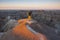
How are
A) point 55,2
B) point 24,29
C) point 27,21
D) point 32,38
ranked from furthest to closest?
1. point 55,2
2. point 27,21
3. point 24,29
4. point 32,38

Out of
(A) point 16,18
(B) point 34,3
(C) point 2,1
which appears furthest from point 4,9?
(B) point 34,3

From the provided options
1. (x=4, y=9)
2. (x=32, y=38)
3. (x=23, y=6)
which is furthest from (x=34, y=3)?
(x=32, y=38)

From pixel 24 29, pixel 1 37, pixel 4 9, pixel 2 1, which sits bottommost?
pixel 1 37

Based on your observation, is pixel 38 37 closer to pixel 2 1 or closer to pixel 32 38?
pixel 32 38

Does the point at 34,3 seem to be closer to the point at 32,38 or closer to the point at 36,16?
the point at 36,16

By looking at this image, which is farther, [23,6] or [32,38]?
[23,6]

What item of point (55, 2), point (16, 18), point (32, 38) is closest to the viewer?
point (32, 38)

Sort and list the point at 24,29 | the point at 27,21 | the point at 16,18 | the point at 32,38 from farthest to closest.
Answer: the point at 16,18 → the point at 27,21 → the point at 24,29 → the point at 32,38

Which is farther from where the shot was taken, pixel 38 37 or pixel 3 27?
pixel 3 27

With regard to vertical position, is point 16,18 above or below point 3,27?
above
